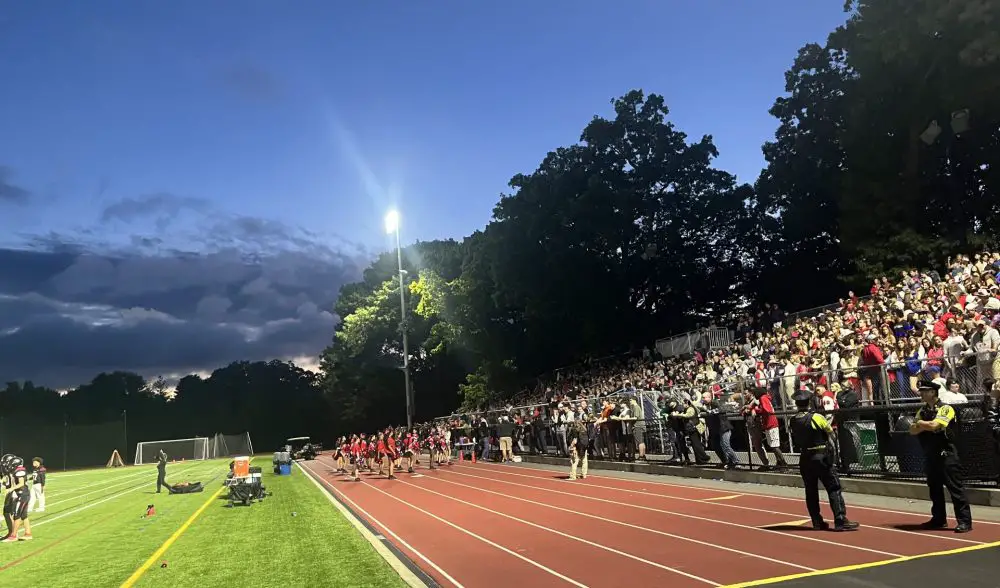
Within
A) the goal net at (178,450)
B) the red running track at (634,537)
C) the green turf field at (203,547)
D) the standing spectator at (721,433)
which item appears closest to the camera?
the red running track at (634,537)

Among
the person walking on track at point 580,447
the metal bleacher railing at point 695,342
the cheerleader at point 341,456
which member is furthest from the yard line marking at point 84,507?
the metal bleacher railing at point 695,342

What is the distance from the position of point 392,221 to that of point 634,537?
35425 millimetres

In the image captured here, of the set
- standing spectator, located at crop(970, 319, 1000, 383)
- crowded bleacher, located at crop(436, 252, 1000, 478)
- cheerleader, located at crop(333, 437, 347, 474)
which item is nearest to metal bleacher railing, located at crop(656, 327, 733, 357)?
crowded bleacher, located at crop(436, 252, 1000, 478)

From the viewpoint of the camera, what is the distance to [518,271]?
42.0 metres

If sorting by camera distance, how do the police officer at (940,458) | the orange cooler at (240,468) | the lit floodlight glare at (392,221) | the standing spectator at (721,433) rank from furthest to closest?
the lit floodlight glare at (392,221) < the orange cooler at (240,468) < the standing spectator at (721,433) < the police officer at (940,458)

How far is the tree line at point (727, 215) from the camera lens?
3019 centimetres

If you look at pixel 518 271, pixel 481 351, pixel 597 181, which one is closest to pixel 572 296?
pixel 518 271

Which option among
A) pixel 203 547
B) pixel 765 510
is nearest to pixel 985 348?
pixel 765 510

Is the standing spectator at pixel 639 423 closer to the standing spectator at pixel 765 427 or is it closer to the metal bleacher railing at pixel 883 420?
the metal bleacher railing at pixel 883 420

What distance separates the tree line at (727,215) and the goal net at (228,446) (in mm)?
25538

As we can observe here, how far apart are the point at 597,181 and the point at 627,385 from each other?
48.4 feet

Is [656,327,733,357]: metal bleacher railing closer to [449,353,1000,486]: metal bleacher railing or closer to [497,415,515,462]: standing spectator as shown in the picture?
[497,415,515,462]: standing spectator

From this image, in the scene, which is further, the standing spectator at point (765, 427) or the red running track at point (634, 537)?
the standing spectator at point (765, 427)

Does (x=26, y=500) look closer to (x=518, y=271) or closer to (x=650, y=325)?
(x=518, y=271)
